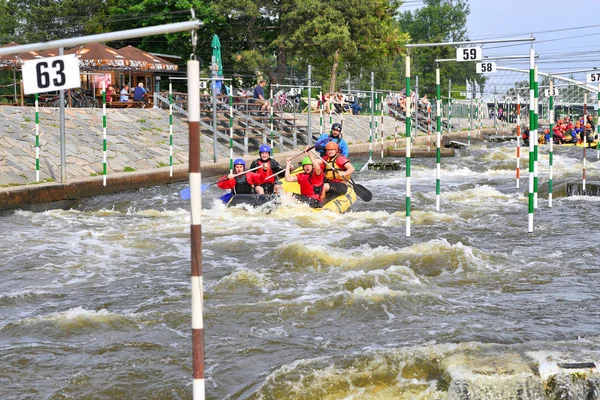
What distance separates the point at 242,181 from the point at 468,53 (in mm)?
4170

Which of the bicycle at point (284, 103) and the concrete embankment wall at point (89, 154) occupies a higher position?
the bicycle at point (284, 103)

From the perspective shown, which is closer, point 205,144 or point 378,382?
point 378,382

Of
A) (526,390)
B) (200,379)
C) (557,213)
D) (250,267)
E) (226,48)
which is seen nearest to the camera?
(200,379)

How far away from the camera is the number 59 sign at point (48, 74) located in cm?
453

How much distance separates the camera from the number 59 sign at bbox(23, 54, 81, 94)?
14.9 ft

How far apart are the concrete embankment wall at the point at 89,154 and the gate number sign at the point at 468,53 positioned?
23.0 ft

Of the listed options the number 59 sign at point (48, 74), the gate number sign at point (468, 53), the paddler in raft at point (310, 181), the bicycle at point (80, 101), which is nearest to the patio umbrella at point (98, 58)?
the bicycle at point (80, 101)

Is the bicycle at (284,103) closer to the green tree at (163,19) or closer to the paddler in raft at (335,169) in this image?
the green tree at (163,19)

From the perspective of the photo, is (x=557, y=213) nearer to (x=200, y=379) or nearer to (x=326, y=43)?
(x=200, y=379)

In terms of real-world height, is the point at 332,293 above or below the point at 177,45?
below

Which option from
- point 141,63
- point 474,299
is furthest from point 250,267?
point 141,63

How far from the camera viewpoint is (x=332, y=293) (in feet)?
26.1

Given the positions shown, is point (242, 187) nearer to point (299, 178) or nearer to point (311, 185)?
point (299, 178)

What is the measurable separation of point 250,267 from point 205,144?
12.6m
